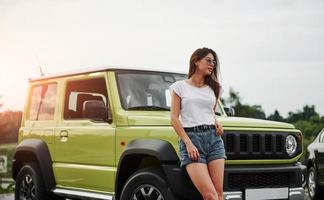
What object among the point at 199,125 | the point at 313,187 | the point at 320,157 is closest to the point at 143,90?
the point at 199,125

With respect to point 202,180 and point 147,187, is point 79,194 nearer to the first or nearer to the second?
point 147,187

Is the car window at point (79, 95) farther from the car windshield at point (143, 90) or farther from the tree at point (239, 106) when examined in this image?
the tree at point (239, 106)

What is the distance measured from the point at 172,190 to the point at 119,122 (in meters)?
1.30

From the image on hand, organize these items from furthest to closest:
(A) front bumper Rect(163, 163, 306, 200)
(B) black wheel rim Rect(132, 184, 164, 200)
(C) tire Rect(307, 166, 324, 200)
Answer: (C) tire Rect(307, 166, 324, 200) < (B) black wheel rim Rect(132, 184, 164, 200) < (A) front bumper Rect(163, 163, 306, 200)

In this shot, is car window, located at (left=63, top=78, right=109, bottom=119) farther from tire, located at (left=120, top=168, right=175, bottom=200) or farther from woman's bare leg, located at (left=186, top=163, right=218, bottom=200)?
woman's bare leg, located at (left=186, top=163, right=218, bottom=200)

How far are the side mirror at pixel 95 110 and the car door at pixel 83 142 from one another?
0.09 meters

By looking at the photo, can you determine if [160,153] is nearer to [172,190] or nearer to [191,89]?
[172,190]

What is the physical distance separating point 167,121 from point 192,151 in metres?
1.08

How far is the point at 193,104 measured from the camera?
615 cm

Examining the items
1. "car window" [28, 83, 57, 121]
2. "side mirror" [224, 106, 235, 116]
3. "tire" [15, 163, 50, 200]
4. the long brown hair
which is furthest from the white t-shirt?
"tire" [15, 163, 50, 200]

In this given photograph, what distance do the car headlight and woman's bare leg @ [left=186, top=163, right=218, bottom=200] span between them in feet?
5.79

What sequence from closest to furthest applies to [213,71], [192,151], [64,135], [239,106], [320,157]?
1. [192,151]
2. [213,71]
3. [64,135]
4. [320,157]
5. [239,106]

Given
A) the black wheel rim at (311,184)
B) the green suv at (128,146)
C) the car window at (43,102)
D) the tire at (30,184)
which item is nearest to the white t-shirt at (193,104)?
the green suv at (128,146)

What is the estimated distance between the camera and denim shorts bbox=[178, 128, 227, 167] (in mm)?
6129
